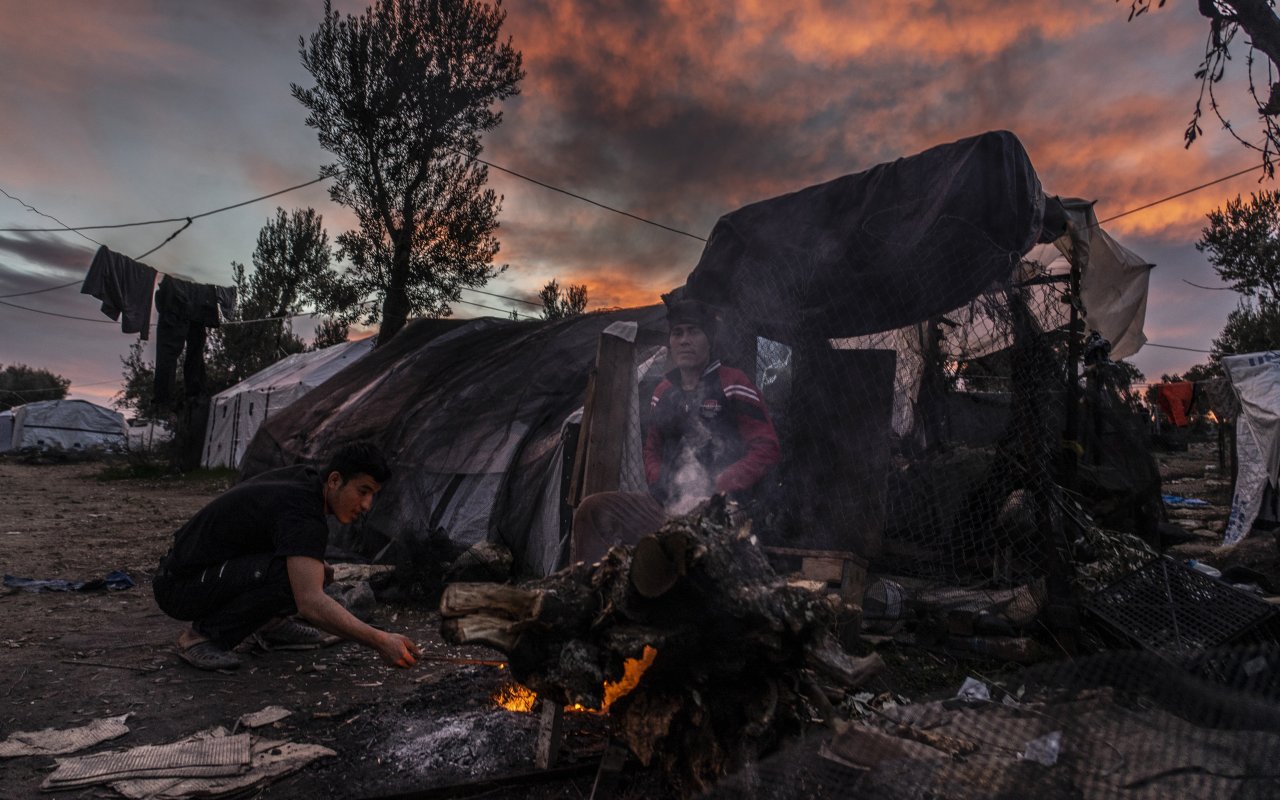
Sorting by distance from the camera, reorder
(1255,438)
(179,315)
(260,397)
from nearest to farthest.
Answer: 1. (1255,438)
2. (179,315)
3. (260,397)

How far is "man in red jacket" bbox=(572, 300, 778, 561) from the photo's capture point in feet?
13.5

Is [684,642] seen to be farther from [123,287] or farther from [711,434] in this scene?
[123,287]

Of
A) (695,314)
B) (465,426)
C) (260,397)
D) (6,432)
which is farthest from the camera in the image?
(6,432)

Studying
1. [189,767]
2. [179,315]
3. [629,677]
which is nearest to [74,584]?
[189,767]

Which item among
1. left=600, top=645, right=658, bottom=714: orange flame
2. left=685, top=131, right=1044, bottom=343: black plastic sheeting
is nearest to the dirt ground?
left=600, top=645, right=658, bottom=714: orange flame

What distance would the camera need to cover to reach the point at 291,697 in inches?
130

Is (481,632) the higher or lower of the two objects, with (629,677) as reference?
higher

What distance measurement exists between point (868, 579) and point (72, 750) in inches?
165

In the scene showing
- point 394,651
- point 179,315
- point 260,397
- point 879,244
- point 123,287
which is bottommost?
point 394,651

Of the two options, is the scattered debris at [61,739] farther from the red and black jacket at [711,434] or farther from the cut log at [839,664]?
the red and black jacket at [711,434]

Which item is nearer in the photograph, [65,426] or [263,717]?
[263,717]

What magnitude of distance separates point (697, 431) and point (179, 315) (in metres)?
12.7

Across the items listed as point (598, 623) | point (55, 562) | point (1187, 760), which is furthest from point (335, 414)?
point (1187, 760)

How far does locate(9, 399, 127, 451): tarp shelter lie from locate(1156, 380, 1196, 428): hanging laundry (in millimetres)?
37891
